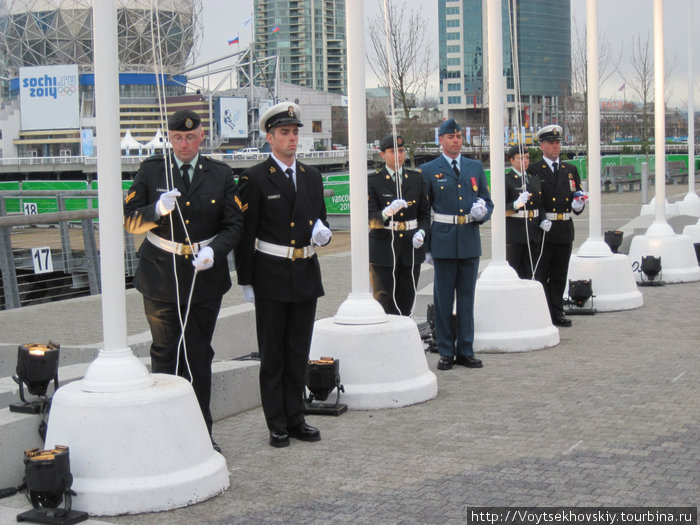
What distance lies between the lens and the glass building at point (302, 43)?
522 ft

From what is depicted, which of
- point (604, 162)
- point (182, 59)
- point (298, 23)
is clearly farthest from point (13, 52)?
point (604, 162)

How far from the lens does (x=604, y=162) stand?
149 ft

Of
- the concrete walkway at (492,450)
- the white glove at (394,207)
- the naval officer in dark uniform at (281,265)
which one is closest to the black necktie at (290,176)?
the naval officer in dark uniform at (281,265)

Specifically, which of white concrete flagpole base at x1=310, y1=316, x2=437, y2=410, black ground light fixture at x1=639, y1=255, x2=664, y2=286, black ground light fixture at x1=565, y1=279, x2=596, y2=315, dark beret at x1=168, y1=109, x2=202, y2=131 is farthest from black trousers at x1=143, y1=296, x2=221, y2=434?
black ground light fixture at x1=639, y1=255, x2=664, y2=286

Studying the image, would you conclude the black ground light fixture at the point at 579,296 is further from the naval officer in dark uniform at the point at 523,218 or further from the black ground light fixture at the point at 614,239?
the black ground light fixture at the point at 614,239

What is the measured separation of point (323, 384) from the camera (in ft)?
23.7

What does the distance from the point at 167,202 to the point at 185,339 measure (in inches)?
35.6

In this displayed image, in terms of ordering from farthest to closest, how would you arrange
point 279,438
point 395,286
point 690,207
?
point 690,207 < point 395,286 < point 279,438

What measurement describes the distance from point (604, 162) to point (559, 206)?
3544cm

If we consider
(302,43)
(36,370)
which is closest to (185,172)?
(36,370)

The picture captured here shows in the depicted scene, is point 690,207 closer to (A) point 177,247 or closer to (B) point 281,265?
(B) point 281,265

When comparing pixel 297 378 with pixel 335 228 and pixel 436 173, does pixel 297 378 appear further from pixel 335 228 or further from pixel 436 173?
pixel 335 228

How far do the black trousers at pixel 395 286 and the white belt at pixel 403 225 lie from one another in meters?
0.37

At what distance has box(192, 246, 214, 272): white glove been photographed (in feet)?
19.1
